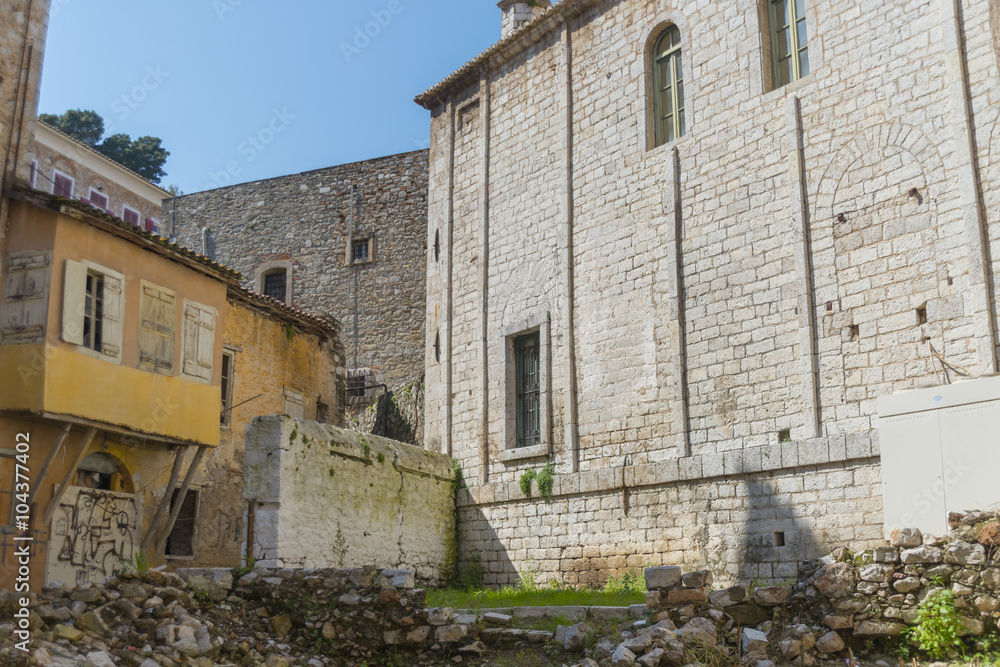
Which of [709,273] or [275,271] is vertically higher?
[275,271]

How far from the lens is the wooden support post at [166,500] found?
1491cm

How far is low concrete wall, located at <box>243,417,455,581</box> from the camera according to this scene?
12047 mm

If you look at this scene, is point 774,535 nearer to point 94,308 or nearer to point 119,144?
point 94,308

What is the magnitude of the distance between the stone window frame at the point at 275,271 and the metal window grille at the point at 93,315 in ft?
38.5

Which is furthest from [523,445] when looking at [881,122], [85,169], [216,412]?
[85,169]

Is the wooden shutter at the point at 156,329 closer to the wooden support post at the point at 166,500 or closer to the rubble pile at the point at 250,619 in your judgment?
the wooden support post at the point at 166,500

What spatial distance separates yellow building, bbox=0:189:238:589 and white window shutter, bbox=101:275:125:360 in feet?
0.06

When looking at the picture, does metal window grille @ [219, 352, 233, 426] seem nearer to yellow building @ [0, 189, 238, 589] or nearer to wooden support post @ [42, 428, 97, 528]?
yellow building @ [0, 189, 238, 589]

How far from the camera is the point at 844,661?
853 centimetres

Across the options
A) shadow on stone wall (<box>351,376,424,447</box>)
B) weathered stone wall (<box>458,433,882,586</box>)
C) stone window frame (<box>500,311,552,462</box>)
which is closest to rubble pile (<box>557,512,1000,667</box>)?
weathered stone wall (<box>458,433,882,586</box>)

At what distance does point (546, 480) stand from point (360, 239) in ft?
39.8

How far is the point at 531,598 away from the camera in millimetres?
12461

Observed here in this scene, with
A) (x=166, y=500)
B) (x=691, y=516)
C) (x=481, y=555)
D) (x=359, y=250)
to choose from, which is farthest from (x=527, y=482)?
(x=359, y=250)

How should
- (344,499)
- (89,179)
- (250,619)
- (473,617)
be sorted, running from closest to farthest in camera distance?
1. (250,619)
2. (473,617)
3. (344,499)
4. (89,179)
